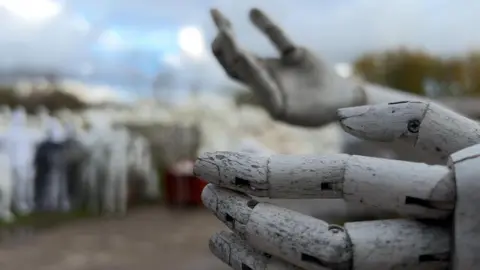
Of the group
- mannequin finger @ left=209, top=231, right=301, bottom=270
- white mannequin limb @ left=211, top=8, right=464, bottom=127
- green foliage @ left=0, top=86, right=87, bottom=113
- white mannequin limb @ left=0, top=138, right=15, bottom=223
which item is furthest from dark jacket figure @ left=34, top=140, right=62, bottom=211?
mannequin finger @ left=209, top=231, right=301, bottom=270

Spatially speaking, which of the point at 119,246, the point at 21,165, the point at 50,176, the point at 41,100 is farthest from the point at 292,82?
the point at 41,100

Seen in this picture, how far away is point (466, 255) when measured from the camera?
0.42m

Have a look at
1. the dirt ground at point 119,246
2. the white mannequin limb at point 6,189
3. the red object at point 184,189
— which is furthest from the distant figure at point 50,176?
the red object at point 184,189

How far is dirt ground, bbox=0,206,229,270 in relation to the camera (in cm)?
244

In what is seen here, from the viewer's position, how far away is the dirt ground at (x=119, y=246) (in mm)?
2443

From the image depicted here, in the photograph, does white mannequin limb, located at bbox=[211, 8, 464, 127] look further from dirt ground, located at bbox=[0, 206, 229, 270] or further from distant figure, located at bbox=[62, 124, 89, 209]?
distant figure, located at bbox=[62, 124, 89, 209]

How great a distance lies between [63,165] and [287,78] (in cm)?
299

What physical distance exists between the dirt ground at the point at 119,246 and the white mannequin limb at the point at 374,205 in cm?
186

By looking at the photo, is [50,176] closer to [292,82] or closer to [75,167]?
[75,167]

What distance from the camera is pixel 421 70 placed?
26.0ft

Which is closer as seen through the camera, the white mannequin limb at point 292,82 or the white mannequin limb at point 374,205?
the white mannequin limb at point 374,205

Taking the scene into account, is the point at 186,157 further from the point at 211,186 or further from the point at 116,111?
the point at 211,186

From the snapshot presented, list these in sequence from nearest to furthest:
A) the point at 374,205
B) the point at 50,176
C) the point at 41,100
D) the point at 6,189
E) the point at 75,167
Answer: the point at 374,205, the point at 6,189, the point at 50,176, the point at 75,167, the point at 41,100

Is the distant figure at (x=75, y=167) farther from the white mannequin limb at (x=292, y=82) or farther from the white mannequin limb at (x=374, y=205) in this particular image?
the white mannequin limb at (x=374, y=205)
